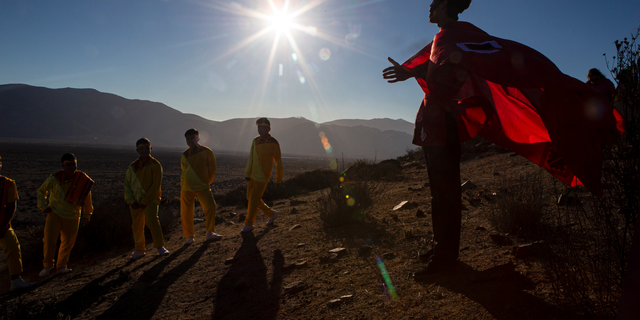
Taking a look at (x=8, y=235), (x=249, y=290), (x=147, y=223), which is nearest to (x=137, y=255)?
(x=147, y=223)

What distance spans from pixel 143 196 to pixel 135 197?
0.14 meters

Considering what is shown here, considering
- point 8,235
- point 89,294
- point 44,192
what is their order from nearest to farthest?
point 89,294 < point 8,235 < point 44,192

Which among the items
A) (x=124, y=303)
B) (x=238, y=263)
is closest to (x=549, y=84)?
(x=238, y=263)

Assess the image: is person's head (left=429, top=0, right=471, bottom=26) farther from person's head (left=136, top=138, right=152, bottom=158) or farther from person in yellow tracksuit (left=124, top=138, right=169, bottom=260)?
person's head (left=136, top=138, right=152, bottom=158)

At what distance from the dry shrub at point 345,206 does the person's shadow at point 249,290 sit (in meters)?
1.04

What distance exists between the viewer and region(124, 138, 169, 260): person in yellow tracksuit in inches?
178

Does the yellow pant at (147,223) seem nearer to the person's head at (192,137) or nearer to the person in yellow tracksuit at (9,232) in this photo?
the person's head at (192,137)

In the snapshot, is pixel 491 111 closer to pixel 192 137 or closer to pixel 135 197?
pixel 192 137

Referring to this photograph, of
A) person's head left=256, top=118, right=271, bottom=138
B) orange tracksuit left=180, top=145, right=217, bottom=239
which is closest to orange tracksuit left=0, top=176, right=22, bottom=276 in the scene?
orange tracksuit left=180, top=145, right=217, bottom=239

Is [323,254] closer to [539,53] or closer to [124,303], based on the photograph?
[124,303]

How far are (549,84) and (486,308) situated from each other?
130 centimetres

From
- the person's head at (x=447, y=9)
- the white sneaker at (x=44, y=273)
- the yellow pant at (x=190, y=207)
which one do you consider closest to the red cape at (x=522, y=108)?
the person's head at (x=447, y=9)

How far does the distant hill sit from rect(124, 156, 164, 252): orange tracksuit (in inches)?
4710

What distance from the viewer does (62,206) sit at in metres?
4.28
